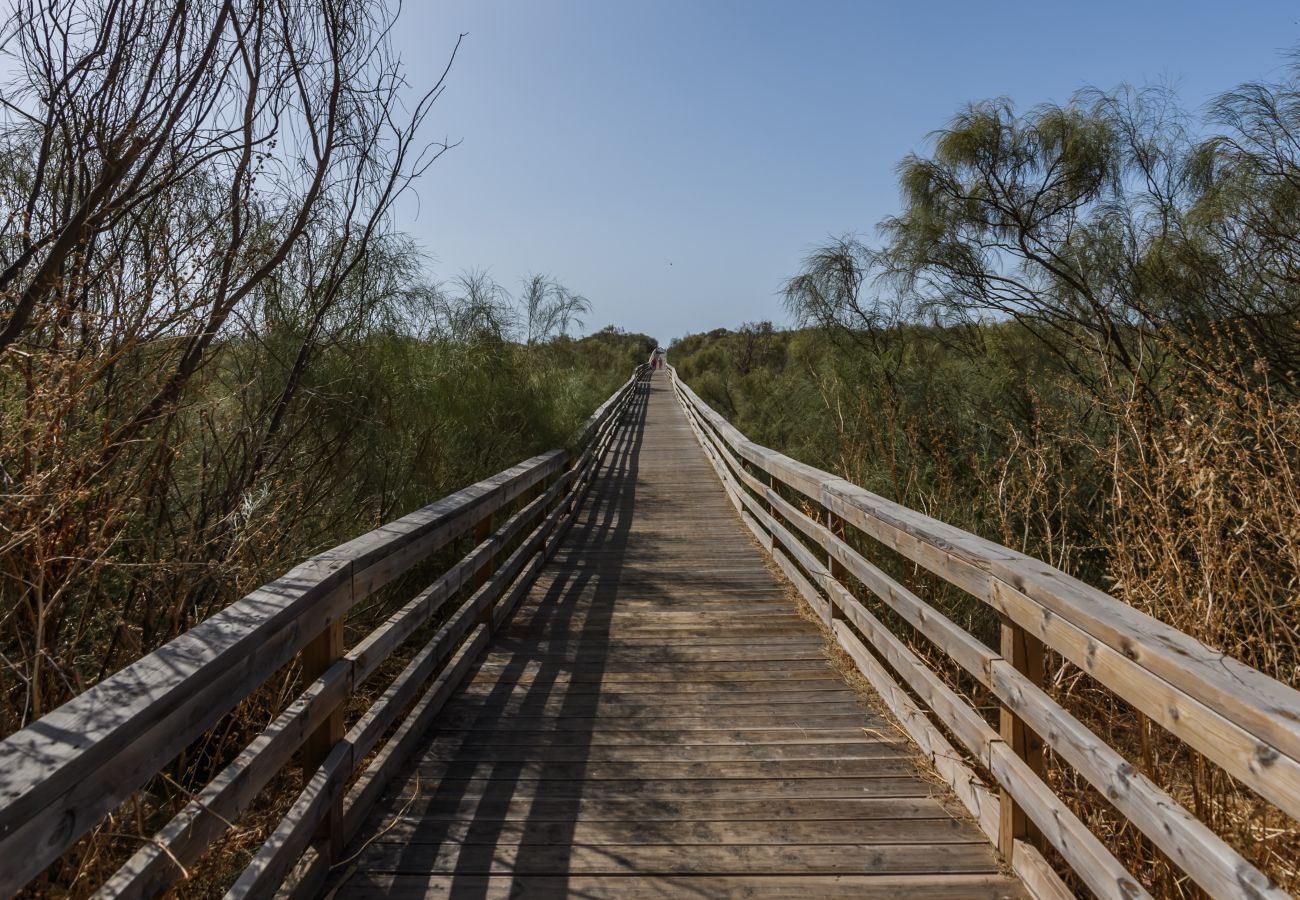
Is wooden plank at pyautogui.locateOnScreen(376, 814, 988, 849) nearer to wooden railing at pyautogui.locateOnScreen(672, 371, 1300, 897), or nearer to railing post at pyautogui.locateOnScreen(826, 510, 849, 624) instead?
wooden railing at pyautogui.locateOnScreen(672, 371, 1300, 897)

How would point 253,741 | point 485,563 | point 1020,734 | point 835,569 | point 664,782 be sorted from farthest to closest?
point 485,563, point 835,569, point 664,782, point 1020,734, point 253,741

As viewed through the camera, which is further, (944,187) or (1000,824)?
(944,187)

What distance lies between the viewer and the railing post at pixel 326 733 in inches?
93.7

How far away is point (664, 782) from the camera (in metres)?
3.00

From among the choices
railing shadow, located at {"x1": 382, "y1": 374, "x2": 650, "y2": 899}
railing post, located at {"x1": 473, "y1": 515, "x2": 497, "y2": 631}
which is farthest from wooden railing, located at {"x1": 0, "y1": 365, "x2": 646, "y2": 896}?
railing post, located at {"x1": 473, "y1": 515, "x2": 497, "y2": 631}

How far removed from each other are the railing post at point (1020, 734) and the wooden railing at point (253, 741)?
2.00 metres

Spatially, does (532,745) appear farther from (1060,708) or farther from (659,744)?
(1060,708)

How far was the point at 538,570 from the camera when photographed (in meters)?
6.41

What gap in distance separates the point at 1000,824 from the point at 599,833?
1271 millimetres

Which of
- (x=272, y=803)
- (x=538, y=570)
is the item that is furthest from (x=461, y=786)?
(x=538, y=570)

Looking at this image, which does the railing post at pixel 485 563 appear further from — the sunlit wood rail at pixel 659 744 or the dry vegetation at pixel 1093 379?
the dry vegetation at pixel 1093 379

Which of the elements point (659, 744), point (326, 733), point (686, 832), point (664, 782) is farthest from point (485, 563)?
point (686, 832)

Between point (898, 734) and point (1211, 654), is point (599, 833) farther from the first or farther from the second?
point (1211, 654)

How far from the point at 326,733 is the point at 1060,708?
2.09 meters
